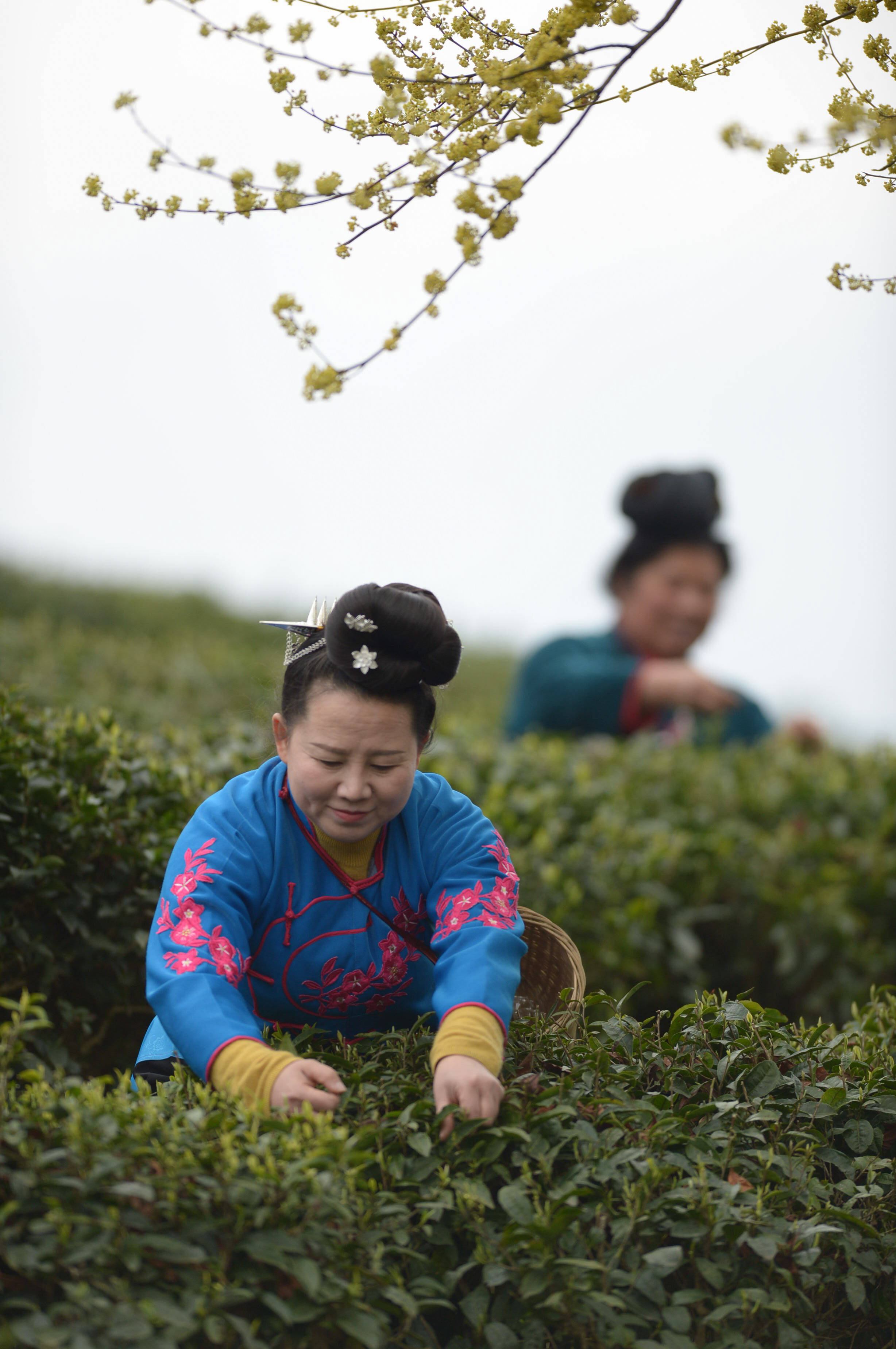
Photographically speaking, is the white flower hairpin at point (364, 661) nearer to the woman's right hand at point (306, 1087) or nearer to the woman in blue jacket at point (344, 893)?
the woman in blue jacket at point (344, 893)

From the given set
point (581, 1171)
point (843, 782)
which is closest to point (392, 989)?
point (581, 1171)

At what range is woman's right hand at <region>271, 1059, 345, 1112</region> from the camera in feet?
5.75

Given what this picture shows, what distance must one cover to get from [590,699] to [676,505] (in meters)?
1.09

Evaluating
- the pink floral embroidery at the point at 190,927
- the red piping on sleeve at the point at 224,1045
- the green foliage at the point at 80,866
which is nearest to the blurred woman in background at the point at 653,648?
the green foliage at the point at 80,866

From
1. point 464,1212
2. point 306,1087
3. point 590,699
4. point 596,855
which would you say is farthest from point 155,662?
point 464,1212

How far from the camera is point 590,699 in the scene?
6.05m

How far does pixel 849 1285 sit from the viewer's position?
1.77m

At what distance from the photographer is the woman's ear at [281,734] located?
91.1 inches

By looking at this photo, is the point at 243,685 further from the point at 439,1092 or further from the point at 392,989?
the point at 439,1092

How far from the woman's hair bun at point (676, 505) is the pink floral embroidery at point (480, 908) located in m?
4.03

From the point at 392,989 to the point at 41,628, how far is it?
593 centimetres

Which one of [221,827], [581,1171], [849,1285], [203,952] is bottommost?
[849,1285]

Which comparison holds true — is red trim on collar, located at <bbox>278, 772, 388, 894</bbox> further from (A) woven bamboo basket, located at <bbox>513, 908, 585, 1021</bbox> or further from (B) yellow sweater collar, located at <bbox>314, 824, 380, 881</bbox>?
(A) woven bamboo basket, located at <bbox>513, 908, 585, 1021</bbox>

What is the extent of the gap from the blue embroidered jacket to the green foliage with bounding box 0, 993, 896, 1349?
186mm
